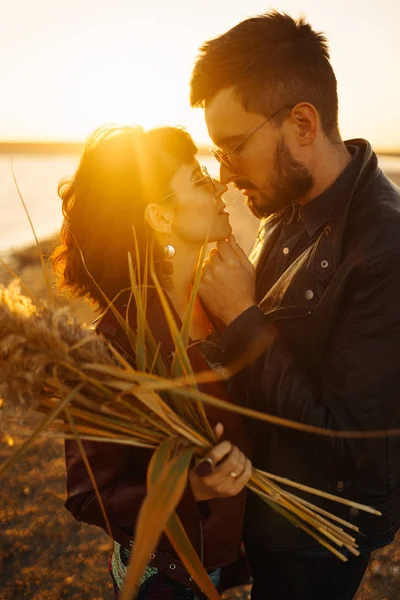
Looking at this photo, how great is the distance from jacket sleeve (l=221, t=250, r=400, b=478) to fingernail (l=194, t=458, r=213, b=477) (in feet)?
1.49

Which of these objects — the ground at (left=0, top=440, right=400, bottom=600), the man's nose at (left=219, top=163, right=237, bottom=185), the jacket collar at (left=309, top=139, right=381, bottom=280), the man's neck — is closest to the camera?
the jacket collar at (left=309, top=139, right=381, bottom=280)

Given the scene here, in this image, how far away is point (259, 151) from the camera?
2.43 metres

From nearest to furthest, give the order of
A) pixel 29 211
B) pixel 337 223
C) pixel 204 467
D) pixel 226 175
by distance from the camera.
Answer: pixel 204 467 → pixel 337 223 → pixel 226 175 → pixel 29 211

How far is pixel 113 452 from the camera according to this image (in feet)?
5.67

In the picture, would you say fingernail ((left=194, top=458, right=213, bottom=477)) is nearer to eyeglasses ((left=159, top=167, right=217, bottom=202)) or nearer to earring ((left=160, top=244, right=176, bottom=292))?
earring ((left=160, top=244, right=176, bottom=292))

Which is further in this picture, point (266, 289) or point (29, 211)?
point (29, 211)

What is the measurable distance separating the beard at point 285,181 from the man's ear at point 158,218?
23.9 inches

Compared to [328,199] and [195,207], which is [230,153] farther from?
[328,199]

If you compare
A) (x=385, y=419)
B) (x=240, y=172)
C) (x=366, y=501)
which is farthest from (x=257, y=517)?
(x=240, y=172)

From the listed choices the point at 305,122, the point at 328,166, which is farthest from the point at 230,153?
the point at 328,166

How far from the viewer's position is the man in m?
1.75

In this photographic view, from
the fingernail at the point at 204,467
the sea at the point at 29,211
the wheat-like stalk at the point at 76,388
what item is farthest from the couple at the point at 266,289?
the sea at the point at 29,211

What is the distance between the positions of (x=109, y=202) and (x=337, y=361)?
114 centimetres

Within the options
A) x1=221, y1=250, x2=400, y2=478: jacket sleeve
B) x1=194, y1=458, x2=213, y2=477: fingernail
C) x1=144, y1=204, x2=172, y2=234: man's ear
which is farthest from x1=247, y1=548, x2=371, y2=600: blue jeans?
x1=144, y1=204, x2=172, y2=234: man's ear
